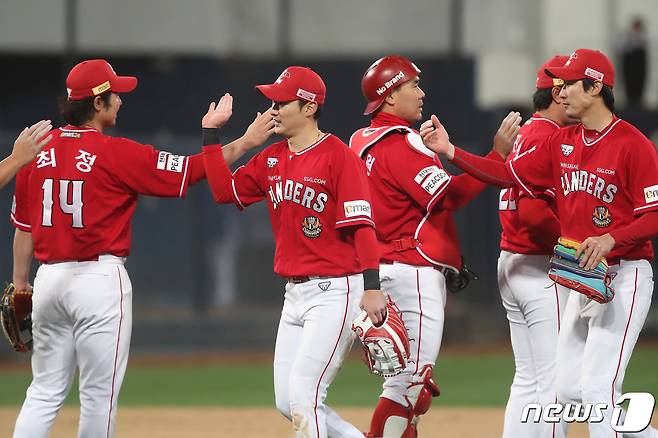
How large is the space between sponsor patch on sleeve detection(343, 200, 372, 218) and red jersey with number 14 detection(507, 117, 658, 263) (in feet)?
3.22

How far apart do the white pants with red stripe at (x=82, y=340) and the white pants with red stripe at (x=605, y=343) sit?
212 cm

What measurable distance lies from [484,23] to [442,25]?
1017mm

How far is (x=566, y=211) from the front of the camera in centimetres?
564

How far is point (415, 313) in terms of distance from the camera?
6270mm

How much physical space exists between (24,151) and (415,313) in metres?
2.19

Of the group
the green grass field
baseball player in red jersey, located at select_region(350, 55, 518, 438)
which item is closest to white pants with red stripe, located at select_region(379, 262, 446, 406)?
baseball player in red jersey, located at select_region(350, 55, 518, 438)

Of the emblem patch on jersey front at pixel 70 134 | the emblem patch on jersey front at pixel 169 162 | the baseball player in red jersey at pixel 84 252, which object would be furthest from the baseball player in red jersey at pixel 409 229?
the emblem patch on jersey front at pixel 70 134

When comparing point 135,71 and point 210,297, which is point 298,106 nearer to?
point 210,297

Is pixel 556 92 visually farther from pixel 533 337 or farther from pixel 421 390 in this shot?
pixel 421 390

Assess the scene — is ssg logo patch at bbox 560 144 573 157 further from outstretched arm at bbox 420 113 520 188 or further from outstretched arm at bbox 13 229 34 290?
outstretched arm at bbox 13 229 34 290

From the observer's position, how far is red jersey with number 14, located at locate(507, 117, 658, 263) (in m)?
5.37

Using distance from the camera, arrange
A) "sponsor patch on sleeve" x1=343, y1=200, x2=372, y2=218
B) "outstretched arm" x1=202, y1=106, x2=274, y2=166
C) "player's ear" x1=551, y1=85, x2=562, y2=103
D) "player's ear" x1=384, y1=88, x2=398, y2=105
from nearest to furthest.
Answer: "sponsor patch on sleeve" x1=343, y1=200, x2=372, y2=218, "outstretched arm" x1=202, y1=106, x2=274, y2=166, "player's ear" x1=551, y1=85, x2=562, y2=103, "player's ear" x1=384, y1=88, x2=398, y2=105

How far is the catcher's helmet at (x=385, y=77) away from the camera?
6391 mm

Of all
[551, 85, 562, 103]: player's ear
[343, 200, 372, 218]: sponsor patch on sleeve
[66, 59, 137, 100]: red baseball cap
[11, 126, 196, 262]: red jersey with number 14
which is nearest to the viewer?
[343, 200, 372, 218]: sponsor patch on sleeve
